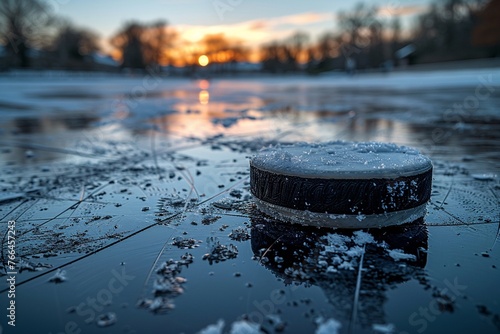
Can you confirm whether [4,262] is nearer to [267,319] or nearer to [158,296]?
[158,296]

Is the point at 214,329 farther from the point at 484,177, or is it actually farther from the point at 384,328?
the point at 484,177

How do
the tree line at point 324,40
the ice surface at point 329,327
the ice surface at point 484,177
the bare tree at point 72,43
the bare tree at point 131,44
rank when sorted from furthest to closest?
the bare tree at point 131,44 → the bare tree at point 72,43 → the tree line at point 324,40 → the ice surface at point 484,177 → the ice surface at point 329,327

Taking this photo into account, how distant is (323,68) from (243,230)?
9047 cm

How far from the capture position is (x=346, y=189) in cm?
351

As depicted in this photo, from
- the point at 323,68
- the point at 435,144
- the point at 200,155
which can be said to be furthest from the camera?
the point at 323,68

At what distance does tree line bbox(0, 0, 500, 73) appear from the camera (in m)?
59.4

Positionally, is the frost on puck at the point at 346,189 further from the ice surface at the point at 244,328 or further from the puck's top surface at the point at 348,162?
the ice surface at the point at 244,328

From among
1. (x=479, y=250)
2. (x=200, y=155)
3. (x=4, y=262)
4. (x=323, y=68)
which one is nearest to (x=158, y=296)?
(x=4, y=262)

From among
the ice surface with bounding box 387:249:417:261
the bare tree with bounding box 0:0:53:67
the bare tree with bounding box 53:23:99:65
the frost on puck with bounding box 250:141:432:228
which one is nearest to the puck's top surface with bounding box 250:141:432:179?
the frost on puck with bounding box 250:141:432:228

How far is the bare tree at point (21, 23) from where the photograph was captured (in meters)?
60.1

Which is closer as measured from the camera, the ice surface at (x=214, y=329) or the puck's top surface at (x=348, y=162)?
the ice surface at (x=214, y=329)

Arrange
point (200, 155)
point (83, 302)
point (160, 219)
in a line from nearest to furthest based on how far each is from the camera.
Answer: point (83, 302)
point (160, 219)
point (200, 155)

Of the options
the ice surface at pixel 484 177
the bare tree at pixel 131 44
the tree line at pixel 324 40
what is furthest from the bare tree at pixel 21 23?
the ice surface at pixel 484 177

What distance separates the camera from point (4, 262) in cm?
326
